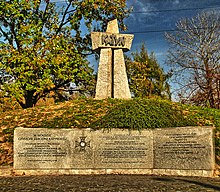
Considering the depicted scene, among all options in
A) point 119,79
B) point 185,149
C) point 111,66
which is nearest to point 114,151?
point 185,149

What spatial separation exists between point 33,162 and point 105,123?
7.52 ft

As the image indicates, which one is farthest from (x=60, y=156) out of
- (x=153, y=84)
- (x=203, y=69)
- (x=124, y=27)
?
(x=153, y=84)

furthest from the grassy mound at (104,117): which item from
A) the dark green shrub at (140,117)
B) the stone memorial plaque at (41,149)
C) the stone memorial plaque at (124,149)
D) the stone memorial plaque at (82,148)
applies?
the stone memorial plaque at (41,149)

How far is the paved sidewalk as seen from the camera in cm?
658

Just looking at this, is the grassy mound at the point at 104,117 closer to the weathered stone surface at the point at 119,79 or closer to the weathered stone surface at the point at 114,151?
the weathered stone surface at the point at 114,151

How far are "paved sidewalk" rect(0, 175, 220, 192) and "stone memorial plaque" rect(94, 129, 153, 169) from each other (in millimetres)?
620

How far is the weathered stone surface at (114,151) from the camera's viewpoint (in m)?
8.84

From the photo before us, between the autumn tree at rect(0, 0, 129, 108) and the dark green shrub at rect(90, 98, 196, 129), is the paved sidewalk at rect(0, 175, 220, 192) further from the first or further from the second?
the autumn tree at rect(0, 0, 129, 108)

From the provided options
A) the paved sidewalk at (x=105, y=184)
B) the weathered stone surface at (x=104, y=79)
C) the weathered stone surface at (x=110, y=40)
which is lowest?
the paved sidewalk at (x=105, y=184)

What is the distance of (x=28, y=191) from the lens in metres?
6.44

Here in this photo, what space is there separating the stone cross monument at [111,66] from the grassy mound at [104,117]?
1381mm

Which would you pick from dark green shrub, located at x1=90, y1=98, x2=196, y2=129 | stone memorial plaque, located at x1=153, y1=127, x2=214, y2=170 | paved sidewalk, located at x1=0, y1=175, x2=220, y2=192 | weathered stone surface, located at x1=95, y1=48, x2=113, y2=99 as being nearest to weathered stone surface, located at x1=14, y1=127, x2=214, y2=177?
stone memorial plaque, located at x1=153, y1=127, x2=214, y2=170

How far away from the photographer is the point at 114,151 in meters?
9.05

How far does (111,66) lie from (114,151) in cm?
675
